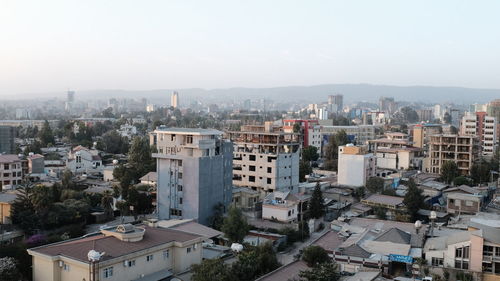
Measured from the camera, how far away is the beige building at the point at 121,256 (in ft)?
26.5

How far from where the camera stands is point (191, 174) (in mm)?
14227

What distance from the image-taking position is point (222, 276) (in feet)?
25.4

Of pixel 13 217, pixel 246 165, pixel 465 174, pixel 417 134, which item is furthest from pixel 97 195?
pixel 417 134

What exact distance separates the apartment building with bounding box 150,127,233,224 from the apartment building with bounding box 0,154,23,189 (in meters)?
7.27

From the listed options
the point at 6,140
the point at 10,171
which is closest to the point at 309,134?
the point at 6,140

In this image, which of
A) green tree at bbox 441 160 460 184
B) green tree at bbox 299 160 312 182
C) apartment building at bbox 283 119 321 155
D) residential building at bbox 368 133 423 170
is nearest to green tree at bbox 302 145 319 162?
apartment building at bbox 283 119 321 155

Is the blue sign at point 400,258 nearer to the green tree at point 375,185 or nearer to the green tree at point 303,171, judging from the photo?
the green tree at point 375,185

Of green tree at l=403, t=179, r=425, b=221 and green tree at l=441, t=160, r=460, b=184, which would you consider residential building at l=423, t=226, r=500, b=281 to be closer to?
green tree at l=403, t=179, r=425, b=221

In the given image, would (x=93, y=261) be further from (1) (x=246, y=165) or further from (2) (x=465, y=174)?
(2) (x=465, y=174)

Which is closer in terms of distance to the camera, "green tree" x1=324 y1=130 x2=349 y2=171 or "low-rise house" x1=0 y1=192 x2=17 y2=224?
"low-rise house" x1=0 y1=192 x2=17 y2=224

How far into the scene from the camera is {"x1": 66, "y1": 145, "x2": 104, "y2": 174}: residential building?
23.9 metres

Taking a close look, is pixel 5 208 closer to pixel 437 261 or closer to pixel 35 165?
pixel 35 165

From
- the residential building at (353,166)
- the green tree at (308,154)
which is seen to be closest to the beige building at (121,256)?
the residential building at (353,166)

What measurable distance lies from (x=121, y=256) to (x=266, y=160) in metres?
10.7
